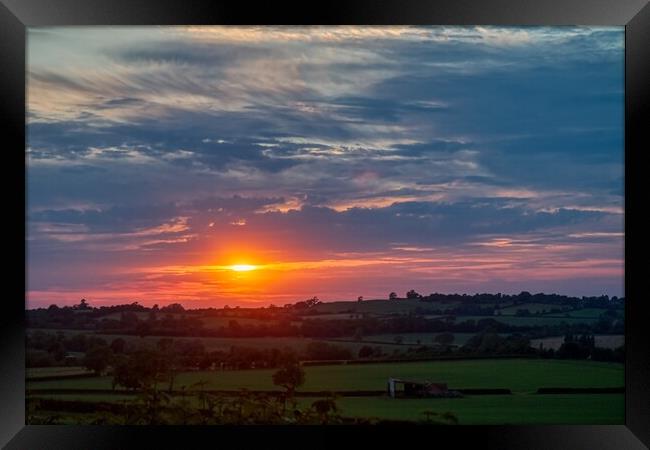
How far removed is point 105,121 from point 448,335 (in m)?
2.35

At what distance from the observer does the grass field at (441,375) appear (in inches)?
164

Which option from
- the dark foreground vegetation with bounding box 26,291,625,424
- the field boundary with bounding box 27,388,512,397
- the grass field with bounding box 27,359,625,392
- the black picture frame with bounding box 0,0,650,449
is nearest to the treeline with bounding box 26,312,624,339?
the dark foreground vegetation with bounding box 26,291,625,424

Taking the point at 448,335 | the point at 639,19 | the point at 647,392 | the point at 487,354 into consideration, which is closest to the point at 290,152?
the point at 448,335

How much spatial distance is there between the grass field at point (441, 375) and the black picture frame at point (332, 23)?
1313mm

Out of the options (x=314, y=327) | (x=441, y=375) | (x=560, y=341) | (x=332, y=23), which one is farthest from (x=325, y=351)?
(x=332, y=23)

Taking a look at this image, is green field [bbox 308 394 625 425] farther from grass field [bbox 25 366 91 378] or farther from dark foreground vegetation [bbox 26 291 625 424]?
grass field [bbox 25 366 91 378]

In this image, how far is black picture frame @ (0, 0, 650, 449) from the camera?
2.69 meters

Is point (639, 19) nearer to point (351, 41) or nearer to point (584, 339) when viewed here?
point (351, 41)

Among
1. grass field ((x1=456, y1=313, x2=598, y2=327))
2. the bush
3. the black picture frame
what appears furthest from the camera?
the bush

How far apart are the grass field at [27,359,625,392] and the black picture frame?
4.31ft

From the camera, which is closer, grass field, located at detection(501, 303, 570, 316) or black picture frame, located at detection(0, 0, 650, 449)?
black picture frame, located at detection(0, 0, 650, 449)

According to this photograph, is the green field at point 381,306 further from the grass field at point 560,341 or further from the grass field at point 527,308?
the grass field at point 560,341

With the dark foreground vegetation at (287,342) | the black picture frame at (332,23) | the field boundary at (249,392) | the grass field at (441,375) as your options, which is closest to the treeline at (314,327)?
the dark foreground vegetation at (287,342)

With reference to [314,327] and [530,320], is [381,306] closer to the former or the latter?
[314,327]
